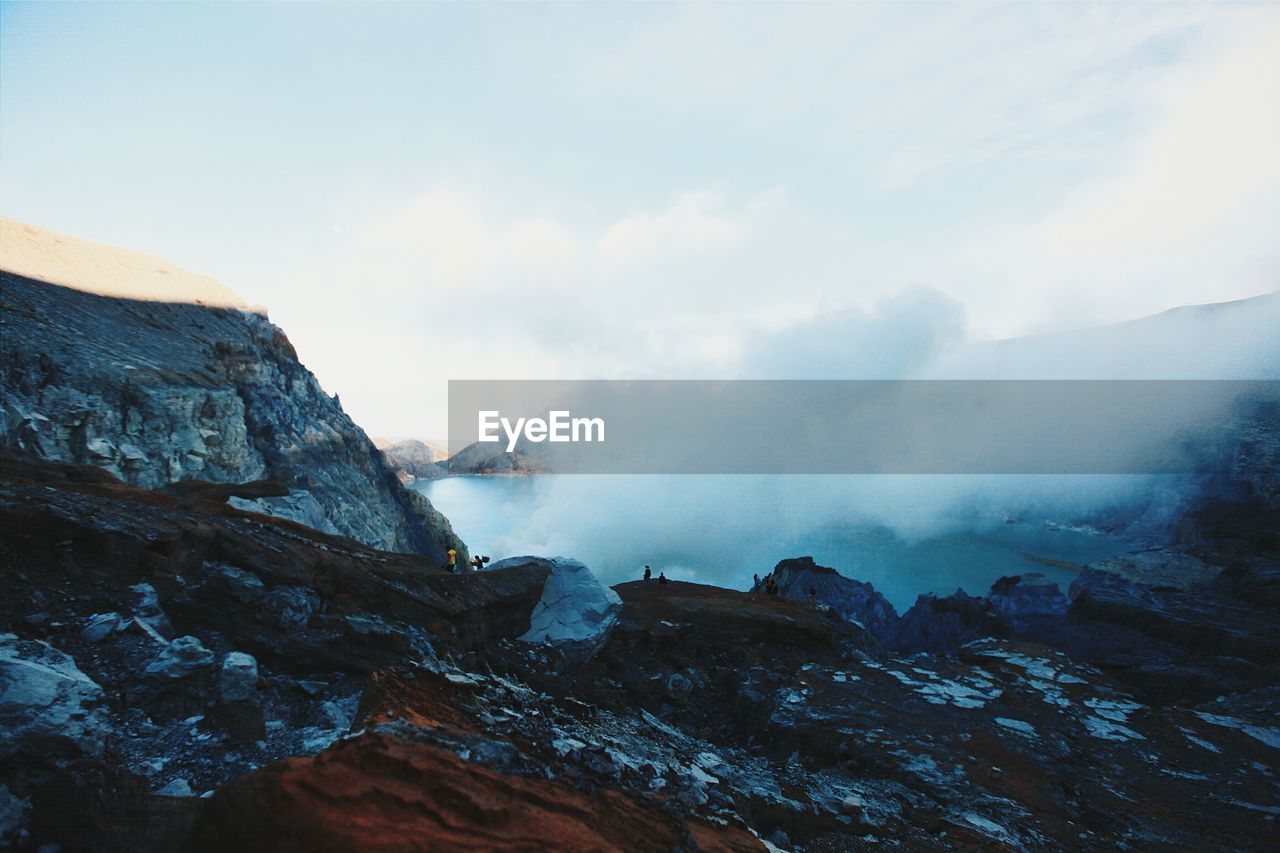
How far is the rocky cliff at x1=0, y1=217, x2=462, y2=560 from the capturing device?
16625 millimetres

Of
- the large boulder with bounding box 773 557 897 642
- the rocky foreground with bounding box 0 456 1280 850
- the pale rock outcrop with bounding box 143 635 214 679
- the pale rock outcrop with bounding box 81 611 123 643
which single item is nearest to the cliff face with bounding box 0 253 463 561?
the rocky foreground with bounding box 0 456 1280 850

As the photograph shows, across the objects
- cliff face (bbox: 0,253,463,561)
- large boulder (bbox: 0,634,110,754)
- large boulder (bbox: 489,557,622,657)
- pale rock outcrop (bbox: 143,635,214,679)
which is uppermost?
cliff face (bbox: 0,253,463,561)

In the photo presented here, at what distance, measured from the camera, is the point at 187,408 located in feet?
70.1

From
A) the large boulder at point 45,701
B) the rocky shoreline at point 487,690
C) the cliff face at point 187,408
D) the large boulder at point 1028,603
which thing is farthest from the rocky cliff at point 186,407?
the large boulder at point 1028,603

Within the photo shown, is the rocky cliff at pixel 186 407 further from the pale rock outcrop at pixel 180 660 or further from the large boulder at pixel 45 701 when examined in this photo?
the large boulder at pixel 45 701

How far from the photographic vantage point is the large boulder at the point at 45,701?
165 inches

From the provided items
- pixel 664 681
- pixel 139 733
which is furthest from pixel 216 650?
pixel 664 681

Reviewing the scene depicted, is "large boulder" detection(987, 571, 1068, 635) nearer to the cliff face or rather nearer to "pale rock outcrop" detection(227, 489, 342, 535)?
"pale rock outcrop" detection(227, 489, 342, 535)

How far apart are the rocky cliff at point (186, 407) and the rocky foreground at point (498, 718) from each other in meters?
9.53

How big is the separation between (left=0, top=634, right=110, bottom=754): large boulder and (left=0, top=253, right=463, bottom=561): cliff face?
11.7m

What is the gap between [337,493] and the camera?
27734 millimetres

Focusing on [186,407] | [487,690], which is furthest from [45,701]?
[186,407]

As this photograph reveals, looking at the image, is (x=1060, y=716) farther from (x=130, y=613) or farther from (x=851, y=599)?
(x=130, y=613)

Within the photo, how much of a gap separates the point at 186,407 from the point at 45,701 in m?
21.9
